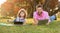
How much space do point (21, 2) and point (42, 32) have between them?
30.1 inches

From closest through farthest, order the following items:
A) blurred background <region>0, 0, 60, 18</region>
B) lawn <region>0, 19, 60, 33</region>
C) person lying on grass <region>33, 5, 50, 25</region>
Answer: lawn <region>0, 19, 60, 33</region> < person lying on grass <region>33, 5, 50, 25</region> < blurred background <region>0, 0, 60, 18</region>

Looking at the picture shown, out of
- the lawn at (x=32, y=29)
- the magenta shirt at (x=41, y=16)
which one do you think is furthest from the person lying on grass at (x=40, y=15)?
the lawn at (x=32, y=29)

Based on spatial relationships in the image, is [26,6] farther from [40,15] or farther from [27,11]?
[40,15]

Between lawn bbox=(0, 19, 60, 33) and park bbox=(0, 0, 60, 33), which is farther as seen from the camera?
park bbox=(0, 0, 60, 33)

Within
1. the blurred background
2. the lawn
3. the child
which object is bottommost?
the lawn

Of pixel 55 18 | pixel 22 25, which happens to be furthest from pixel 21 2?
pixel 55 18

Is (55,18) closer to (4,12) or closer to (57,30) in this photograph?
(57,30)

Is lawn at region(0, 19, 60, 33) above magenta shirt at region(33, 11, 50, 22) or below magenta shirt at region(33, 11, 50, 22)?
below

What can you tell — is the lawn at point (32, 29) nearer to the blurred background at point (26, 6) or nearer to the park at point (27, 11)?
the park at point (27, 11)

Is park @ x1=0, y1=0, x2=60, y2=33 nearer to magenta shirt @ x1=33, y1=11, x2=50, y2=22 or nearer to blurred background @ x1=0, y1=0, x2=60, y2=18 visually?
blurred background @ x1=0, y1=0, x2=60, y2=18

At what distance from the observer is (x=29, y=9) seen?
3.46 m

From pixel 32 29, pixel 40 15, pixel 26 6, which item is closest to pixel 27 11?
pixel 26 6

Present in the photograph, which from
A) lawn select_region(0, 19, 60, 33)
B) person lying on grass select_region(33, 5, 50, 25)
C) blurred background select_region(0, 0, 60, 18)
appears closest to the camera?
lawn select_region(0, 19, 60, 33)

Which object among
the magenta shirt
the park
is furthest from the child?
the magenta shirt
